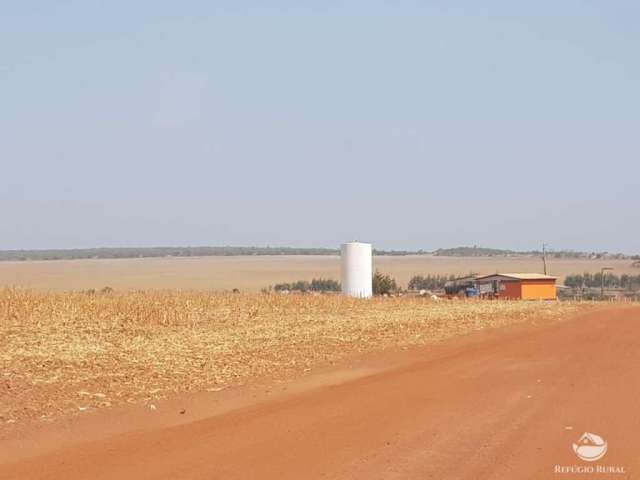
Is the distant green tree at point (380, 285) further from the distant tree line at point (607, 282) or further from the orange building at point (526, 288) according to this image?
the distant tree line at point (607, 282)

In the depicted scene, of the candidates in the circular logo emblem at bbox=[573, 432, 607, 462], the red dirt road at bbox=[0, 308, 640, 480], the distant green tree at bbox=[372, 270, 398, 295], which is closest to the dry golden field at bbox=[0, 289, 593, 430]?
the red dirt road at bbox=[0, 308, 640, 480]

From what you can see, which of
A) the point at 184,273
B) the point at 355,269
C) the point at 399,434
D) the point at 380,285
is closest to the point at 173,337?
the point at 399,434

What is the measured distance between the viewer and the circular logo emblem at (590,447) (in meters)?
8.53

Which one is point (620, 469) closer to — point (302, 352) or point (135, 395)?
point (135, 395)

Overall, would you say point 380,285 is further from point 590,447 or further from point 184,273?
point 184,273

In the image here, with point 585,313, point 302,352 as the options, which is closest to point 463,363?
point 302,352

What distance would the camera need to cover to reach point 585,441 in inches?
359

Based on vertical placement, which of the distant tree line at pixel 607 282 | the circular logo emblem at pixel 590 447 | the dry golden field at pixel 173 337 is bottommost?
the distant tree line at pixel 607 282

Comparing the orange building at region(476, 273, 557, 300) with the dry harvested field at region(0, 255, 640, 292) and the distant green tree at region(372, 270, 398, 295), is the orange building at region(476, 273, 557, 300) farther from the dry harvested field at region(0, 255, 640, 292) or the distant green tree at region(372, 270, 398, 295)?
the dry harvested field at region(0, 255, 640, 292)

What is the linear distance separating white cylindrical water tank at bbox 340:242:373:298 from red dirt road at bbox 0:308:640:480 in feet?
94.6

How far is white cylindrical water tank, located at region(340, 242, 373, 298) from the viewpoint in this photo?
4359cm

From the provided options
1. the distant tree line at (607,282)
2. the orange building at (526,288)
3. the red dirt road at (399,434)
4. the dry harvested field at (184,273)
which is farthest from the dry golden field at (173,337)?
the distant tree line at (607,282)

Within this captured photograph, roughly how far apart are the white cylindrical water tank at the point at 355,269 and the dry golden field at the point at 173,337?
10.9m

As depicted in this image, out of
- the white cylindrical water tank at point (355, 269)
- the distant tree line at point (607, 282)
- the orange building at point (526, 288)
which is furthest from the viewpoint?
the distant tree line at point (607, 282)
